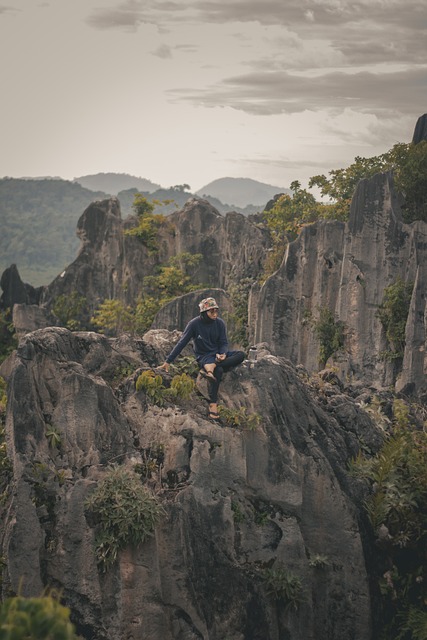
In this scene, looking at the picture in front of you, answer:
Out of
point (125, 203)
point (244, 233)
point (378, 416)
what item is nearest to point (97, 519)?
point (378, 416)

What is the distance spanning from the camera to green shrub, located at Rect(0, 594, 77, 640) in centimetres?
611

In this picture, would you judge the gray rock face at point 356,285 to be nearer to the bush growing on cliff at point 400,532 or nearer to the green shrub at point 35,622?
the bush growing on cliff at point 400,532

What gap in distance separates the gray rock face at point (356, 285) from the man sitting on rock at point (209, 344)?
17830mm

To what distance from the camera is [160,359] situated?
1377cm

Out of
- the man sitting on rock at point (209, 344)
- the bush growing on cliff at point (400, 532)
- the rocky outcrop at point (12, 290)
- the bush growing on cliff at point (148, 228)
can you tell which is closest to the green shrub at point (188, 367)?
the man sitting on rock at point (209, 344)

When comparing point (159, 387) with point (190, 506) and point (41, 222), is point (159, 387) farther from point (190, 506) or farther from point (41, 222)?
point (41, 222)

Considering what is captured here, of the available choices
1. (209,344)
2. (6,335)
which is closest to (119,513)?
(209,344)

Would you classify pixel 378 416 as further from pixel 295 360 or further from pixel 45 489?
pixel 295 360

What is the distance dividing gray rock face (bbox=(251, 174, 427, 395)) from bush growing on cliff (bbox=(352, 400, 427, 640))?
667 inches

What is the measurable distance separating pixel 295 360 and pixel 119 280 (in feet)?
64.1

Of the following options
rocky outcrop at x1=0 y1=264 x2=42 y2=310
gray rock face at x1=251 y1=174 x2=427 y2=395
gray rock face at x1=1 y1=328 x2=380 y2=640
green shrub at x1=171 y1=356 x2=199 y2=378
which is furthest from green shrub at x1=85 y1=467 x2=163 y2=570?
rocky outcrop at x1=0 y1=264 x2=42 y2=310

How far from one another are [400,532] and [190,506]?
10.3 feet

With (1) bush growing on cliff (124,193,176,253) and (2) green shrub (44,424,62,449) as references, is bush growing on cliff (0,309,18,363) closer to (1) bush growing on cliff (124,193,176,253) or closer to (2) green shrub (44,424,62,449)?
(1) bush growing on cliff (124,193,176,253)

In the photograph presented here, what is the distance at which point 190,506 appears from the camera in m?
11.0
